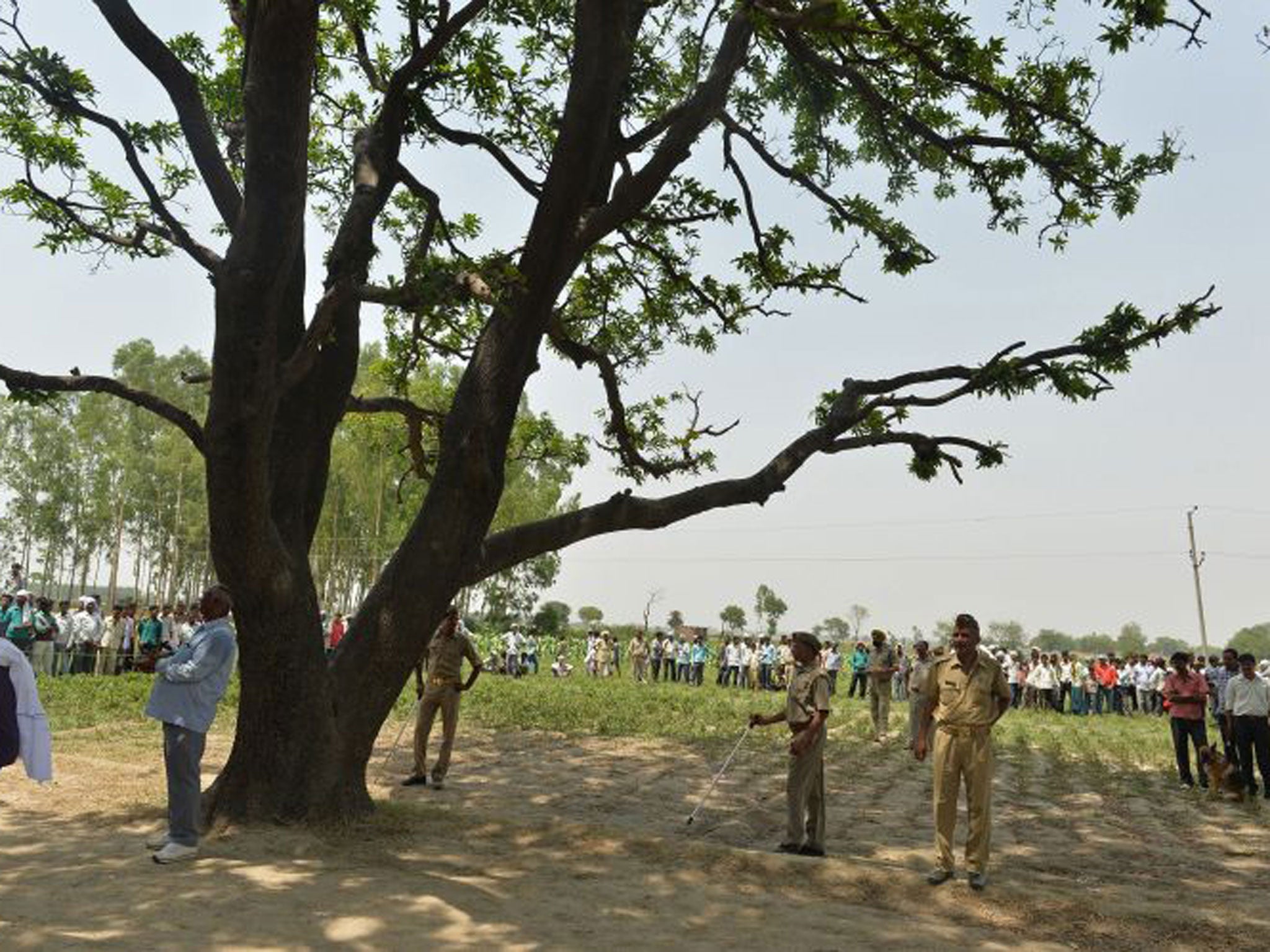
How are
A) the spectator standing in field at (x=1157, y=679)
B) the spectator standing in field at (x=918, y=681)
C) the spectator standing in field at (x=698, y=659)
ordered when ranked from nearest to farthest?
1. the spectator standing in field at (x=918, y=681)
2. the spectator standing in field at (x=1157, y=679)
3. the spectator standing in field at (x=698, y=659)

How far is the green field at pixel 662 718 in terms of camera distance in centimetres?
1600

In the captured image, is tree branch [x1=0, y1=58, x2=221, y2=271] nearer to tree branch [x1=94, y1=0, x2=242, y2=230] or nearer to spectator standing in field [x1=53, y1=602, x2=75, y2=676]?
tree branch [x1=94, y1=0, x2=242, y2=230]

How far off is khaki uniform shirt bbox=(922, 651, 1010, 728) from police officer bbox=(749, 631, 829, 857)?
106cm

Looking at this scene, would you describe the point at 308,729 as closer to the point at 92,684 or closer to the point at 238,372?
the point at 238,372

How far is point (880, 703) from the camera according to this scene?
17438 millimetres

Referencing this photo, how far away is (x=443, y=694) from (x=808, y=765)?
14.2 feet

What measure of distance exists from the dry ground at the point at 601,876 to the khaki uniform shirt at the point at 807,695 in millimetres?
1113

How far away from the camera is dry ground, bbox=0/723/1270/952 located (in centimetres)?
563

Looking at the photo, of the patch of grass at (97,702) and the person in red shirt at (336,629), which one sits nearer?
the patch of grass at (97,702)

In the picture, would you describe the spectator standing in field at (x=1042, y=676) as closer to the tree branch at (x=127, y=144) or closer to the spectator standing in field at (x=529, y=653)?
the spectator standing in field at (x=529, y=653)

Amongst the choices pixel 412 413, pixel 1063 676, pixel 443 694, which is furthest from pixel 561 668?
pixel 412 413

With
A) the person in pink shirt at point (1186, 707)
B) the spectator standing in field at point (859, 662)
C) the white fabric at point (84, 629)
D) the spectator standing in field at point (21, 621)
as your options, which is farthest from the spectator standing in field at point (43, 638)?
the person in pink shirt at point (1186, 707)

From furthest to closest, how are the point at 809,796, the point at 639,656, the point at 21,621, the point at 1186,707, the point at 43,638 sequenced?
the point at 639,656, the point at 43,638, the point at 21,621, the point at 1186,707, the point at 809,796

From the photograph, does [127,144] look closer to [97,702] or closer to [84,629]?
[97,702]
